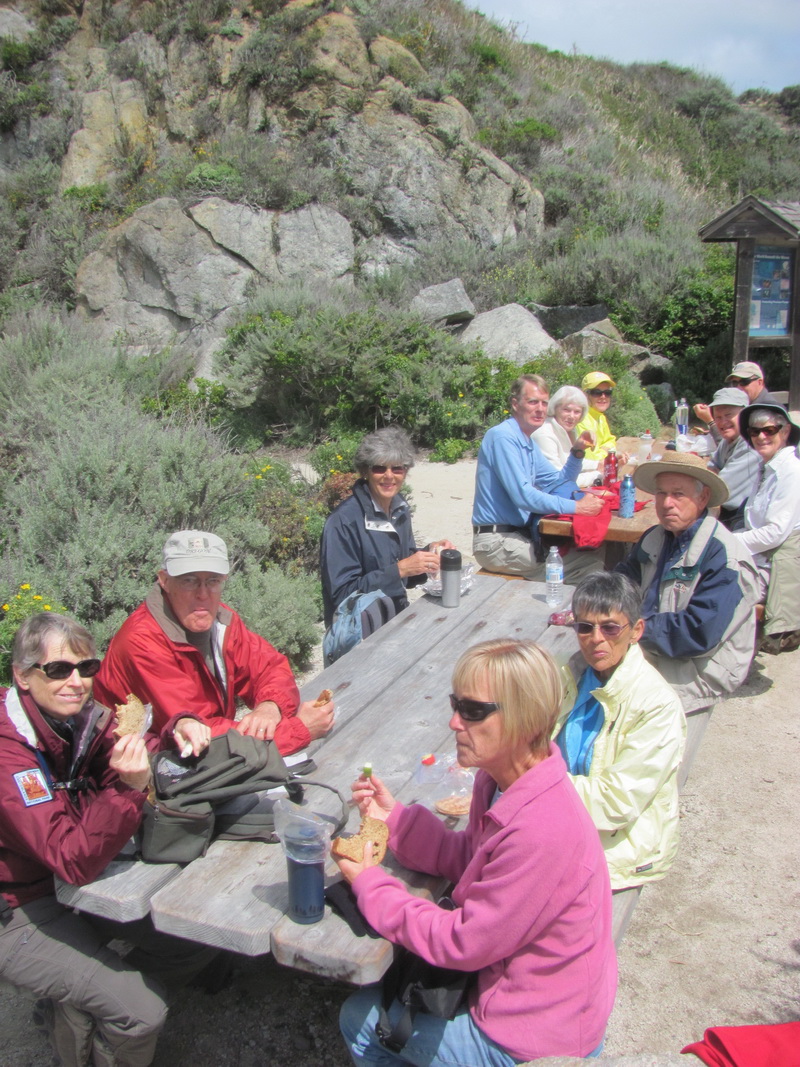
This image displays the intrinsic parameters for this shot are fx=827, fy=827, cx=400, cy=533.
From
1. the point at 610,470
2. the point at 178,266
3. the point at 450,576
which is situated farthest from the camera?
the point at 178,266

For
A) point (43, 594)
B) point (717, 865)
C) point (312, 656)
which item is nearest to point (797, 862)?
point (717, 865)

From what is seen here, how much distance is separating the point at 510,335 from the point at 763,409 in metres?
8.13

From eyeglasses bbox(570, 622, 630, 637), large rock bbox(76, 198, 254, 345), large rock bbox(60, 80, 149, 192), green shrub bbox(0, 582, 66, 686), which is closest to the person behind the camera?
eyeglasses bbox(570, 622, 630, 637)

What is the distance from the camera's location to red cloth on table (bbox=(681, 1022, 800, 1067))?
1.68 meters

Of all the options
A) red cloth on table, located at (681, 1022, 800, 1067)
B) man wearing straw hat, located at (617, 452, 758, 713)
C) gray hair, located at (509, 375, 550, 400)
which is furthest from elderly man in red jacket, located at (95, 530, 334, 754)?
gray hair, located at (509, 375, 550, 400)

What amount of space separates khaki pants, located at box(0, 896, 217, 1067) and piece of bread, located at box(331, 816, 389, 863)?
0.69m

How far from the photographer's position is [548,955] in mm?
1801

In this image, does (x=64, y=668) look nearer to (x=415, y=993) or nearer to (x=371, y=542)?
(x=415, y=993)

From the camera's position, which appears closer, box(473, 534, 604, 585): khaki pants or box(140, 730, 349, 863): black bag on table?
box(140, 730, 349, 863): black bag on table

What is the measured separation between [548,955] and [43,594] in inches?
144

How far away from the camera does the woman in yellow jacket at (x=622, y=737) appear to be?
242cm

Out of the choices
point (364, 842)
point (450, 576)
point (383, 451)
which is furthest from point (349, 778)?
point (383, 451)

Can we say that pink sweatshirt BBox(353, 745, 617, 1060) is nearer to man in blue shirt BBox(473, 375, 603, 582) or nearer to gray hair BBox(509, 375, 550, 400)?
man in blue shirt BBox(473, 375, 603, 582)

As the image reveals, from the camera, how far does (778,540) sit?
15.6ft
